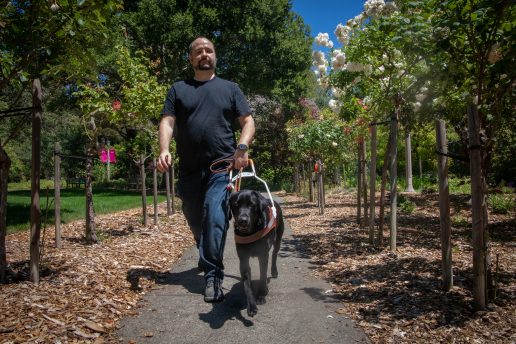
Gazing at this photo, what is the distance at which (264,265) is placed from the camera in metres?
3.82

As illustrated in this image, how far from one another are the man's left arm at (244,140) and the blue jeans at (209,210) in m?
0.25

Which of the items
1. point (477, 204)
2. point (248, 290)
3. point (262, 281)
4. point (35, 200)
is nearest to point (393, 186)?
point (477, 204)

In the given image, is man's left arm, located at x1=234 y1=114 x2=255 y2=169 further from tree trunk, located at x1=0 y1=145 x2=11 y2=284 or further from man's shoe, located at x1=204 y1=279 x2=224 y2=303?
tree trunk, located at x1=0 y1=145 x2=11 y2=284

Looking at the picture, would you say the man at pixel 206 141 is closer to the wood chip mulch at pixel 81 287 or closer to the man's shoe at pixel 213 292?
the man's shoe at pixel 213 292

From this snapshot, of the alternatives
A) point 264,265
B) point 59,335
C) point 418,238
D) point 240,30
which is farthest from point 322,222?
point 240,30

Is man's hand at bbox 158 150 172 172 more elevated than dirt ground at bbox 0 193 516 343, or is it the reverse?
man's hand at bbox 158 150 172 172

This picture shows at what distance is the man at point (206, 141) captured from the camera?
3.43 m

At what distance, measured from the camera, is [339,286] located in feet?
14.1

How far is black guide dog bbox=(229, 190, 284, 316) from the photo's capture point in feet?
11.1

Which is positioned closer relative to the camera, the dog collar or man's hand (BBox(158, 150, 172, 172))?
man's hand (BBox(158, 150, 172, 172))

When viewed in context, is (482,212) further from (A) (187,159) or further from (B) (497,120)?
(A) (187,159)

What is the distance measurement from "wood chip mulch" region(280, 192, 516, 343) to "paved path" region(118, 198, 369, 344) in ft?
0.74

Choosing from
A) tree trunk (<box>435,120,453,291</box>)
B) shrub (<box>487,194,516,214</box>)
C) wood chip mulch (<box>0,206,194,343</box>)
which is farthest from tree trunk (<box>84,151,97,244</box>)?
shrub (<box>487,194,516,214</box>)

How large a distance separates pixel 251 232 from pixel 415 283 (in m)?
1.75
